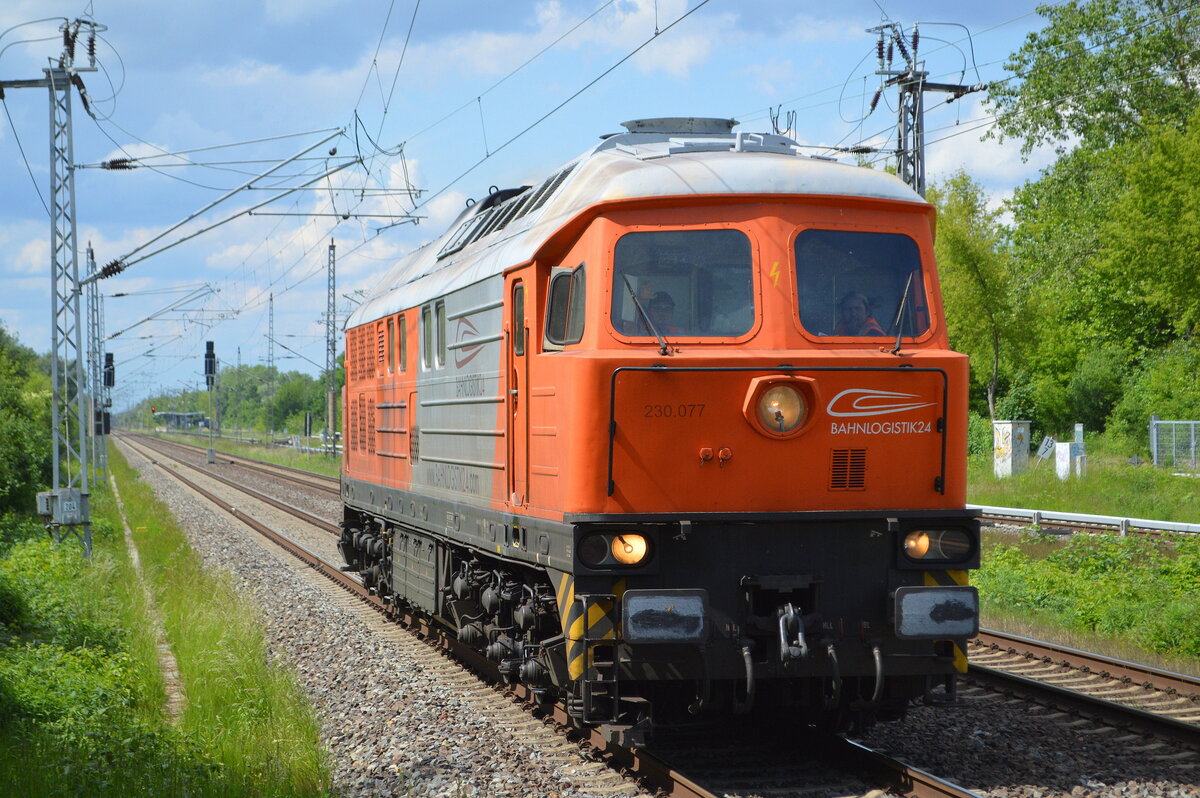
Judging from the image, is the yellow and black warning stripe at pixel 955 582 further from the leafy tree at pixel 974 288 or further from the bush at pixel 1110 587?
the leafy tree at pixel 974 288

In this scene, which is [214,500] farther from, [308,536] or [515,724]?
[515,724]

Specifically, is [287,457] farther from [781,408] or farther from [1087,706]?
[781,408]

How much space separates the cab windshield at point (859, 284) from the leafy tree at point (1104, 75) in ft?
105

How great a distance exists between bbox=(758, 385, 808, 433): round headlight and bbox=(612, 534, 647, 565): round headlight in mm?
974

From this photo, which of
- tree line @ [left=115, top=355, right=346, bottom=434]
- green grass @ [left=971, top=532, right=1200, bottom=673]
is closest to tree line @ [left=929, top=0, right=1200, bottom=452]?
green grass @ [left=971, top=532, right=1200, bottom=673]

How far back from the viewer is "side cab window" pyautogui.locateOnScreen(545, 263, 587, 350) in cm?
724

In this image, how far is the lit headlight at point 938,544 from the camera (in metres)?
7.09

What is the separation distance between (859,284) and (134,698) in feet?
21.6

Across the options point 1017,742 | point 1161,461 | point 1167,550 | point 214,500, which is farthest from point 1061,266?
point 1017,742

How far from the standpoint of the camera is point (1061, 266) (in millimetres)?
35750

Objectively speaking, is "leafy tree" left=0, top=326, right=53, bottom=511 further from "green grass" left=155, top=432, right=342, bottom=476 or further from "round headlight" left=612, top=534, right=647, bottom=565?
"round headlight" left=612, top=534, right=647, bottom=565

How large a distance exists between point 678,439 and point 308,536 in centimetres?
1857

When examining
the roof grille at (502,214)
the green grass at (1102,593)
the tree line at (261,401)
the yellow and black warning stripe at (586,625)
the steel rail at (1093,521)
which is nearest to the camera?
the yellow and black warning stripe at (586,625)

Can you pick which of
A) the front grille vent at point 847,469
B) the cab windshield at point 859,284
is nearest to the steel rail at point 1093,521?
the cab windshield at point 859,284
